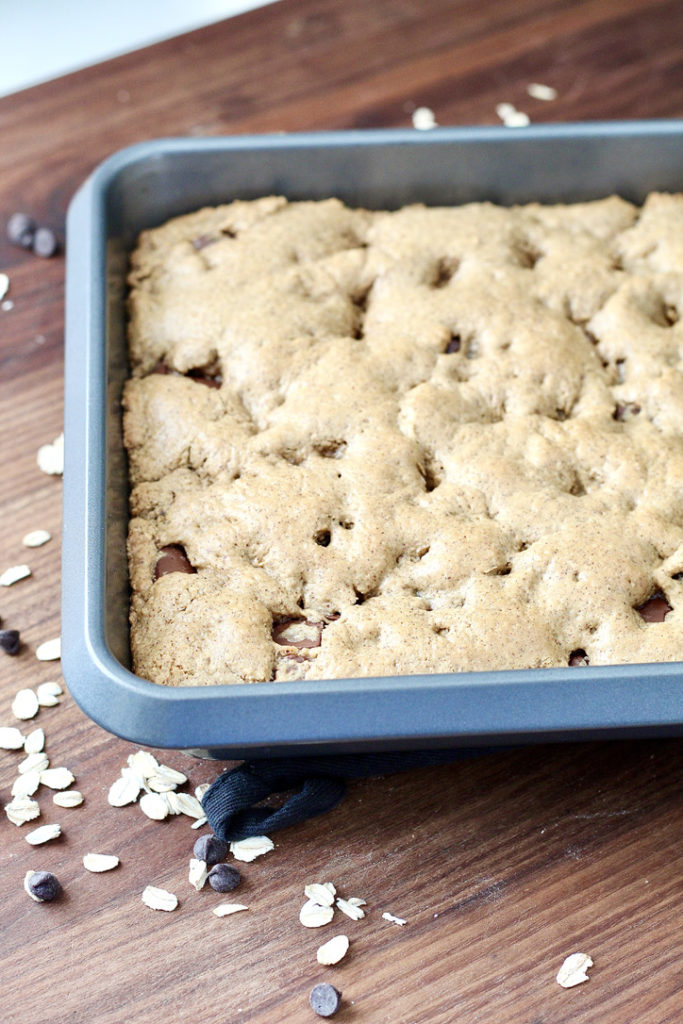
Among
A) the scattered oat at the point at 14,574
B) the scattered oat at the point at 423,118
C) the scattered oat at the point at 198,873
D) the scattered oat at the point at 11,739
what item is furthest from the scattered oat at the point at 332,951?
the scattered oat at the point at 423,118

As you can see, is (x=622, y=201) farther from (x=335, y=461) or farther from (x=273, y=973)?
(x=273, y=973)

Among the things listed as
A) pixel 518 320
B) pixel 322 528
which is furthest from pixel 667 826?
pixel 518 320

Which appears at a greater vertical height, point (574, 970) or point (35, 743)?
point (35, 743)

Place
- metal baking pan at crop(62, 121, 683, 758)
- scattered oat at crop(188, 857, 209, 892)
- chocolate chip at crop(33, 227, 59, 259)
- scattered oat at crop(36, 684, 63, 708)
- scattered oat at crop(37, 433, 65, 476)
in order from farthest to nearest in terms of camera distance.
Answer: chocolate chip at crop(33, 227, 59, 259)
scattered oat at crop(37, 433, 65, 476)
scattered oat at crop(36, 684, 63, 708)
scattered oat at crop(188, 857, 209, 892)
metal baking pan at crop(62, 121, 683, 758)

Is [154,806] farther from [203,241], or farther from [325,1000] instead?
[203,241]

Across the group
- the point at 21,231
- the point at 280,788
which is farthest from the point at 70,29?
the point at 280,788

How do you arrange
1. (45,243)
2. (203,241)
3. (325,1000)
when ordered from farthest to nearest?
1. (45,243)
2. (203,241)
3. (325,1000)

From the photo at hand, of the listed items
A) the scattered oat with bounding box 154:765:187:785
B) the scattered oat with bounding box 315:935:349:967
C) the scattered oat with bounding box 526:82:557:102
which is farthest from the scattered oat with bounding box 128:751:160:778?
the scattered oat with bounding box 526:82:557:102

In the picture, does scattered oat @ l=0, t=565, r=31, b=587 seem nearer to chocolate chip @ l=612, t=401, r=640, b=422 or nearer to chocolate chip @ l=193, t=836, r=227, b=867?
chocolate chip @ l=193, t=836, r=227, b=867
